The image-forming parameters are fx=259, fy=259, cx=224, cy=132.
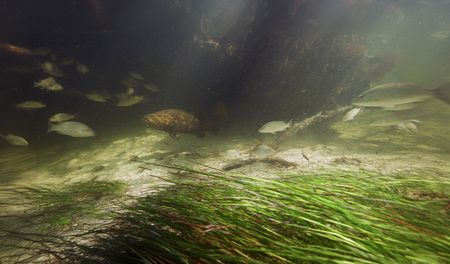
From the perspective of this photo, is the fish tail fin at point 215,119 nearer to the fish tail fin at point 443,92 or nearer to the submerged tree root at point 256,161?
the submerged tree root at point 256,161

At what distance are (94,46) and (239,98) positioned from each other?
6711 mm

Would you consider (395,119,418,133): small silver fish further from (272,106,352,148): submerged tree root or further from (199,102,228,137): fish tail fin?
(199,102,228,137): fish tail fin

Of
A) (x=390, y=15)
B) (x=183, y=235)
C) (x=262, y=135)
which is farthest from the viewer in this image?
(x=390, y=15)

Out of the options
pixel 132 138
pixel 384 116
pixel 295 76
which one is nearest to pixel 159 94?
pixel 132 138

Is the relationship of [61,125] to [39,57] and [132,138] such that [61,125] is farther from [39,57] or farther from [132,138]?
[39,57]

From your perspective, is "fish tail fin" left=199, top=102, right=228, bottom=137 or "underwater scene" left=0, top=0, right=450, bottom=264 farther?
"fish tail fin" left=199, top=102, right=228, bottom=137

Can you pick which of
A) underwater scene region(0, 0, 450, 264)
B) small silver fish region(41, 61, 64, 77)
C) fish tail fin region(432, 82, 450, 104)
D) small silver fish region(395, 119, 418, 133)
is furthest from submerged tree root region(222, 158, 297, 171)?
small silver fish region(41, 61, 64, 77)

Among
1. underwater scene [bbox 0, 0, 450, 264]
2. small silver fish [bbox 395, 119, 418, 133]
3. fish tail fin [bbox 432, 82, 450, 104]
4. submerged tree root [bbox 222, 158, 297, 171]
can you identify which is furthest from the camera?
small silver fish [bbox 395, 119, 418, 133]

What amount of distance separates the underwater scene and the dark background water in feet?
0.16

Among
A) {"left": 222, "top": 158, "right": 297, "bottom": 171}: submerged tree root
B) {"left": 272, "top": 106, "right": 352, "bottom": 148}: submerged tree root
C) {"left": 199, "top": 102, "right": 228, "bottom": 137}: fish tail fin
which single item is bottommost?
{"left": 222, "top": 158, "right": 297, "bottom": 171}: submerged tree root

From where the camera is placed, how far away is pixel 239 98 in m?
7.67

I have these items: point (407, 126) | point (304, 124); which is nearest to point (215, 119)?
point (304, 124)

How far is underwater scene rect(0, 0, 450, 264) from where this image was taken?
6.04ft

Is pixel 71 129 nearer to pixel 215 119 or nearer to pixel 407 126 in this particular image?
pixel 215 119
